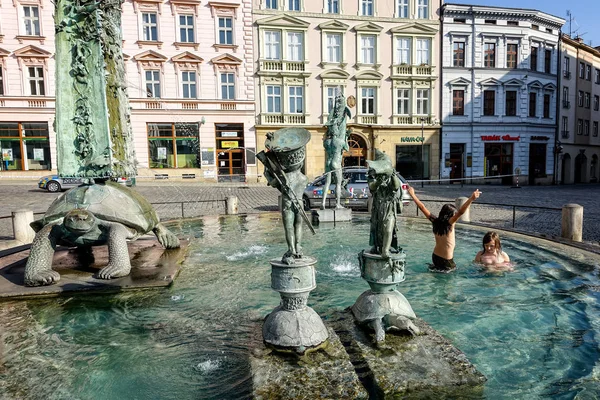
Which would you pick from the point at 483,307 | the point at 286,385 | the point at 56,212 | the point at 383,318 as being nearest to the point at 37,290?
the point at 56,212

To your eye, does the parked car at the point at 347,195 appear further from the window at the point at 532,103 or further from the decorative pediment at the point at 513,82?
the window at the point at 532,103

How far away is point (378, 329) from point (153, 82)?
2728 cm

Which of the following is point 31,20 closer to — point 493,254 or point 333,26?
point 333,26

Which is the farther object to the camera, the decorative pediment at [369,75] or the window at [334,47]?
the decorative pediment at [369,75]

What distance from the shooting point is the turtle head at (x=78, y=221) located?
16.9ft

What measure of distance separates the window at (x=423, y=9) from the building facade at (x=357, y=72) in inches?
2.8

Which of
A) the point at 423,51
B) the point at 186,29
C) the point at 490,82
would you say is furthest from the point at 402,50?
the point at 186,29

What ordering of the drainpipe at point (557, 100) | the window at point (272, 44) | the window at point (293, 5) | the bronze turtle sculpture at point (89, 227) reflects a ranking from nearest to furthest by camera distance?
the bronze turtle sculpture at point (89, 227), the window at point (272, 44), the window at point (293, 5), the drainpipe at point (557, 100)

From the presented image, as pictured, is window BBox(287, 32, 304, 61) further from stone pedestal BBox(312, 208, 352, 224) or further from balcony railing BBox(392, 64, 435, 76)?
stone pedestal BBox(312, 208, 352, 224)

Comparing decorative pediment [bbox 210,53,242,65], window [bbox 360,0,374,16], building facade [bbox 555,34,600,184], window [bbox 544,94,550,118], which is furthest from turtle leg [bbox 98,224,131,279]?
building facade [bbox 555,34,600,184]

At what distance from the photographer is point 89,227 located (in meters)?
5.28

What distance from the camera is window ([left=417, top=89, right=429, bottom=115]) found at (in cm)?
3084

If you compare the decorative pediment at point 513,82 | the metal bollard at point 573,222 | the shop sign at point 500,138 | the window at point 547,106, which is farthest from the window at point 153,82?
the window at point 547,106

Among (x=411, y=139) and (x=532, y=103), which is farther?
(x=532, y=103)
